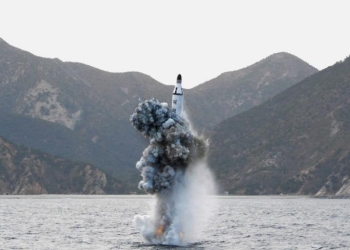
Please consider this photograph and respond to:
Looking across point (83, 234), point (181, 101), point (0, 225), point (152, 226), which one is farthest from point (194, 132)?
point (0, 225)

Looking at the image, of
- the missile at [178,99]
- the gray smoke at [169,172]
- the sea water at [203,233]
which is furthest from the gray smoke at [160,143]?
the sea water at [203,233]

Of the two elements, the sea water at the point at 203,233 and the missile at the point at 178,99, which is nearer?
the sea water at the point at 203,233

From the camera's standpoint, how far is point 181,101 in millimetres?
116188

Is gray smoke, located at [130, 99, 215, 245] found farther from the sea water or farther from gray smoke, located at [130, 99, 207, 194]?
the sea water

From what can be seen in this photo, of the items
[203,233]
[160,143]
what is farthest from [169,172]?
[203,233]

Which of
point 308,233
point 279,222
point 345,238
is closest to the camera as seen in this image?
point 345,238

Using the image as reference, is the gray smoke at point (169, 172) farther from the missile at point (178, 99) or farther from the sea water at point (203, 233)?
the missile at point (178, 99)

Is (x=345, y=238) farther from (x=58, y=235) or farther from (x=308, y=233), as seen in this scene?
(x=58, y=235)

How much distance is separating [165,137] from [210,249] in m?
15.5

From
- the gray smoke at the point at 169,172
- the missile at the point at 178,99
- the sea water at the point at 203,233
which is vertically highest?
the missile at the point at 178,99

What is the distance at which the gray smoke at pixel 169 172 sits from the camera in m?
107

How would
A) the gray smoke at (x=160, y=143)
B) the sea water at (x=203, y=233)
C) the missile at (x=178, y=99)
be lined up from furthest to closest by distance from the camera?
the missile at (x=178, y=99) → the sea water at (x=203, y=233) → the gray smoke at (x=160, y=143)

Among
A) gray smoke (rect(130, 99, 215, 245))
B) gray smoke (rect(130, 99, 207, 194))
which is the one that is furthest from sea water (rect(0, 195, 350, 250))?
gray smoke (rect(130, 99, 207, 194))

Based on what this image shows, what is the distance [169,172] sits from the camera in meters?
108
